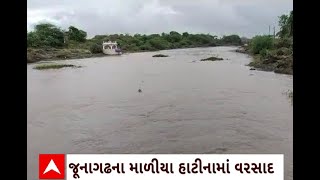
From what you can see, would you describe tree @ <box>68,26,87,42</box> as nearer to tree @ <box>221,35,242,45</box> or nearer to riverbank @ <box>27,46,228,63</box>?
riverbank @ <box>27,46,228,63</box>

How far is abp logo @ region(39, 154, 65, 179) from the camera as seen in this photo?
7.04 m

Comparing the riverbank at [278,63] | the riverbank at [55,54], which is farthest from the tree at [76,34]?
the riverbank at [278,63]

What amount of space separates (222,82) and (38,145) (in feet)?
55.7

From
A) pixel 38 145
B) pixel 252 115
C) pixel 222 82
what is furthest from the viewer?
pixel 222 82

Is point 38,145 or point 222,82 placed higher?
point 222,82

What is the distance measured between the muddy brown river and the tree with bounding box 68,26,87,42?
A: 5218 cm

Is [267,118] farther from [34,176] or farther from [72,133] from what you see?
[34,176]

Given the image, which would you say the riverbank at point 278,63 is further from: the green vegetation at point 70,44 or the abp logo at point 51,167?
the green vegetation at point 70,44

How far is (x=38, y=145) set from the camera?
38.7 ft

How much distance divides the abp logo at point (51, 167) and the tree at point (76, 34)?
236ft

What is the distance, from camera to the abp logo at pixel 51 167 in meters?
7.04

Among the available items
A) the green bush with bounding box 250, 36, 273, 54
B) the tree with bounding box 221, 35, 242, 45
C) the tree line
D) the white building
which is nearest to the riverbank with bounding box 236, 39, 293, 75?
the green bush with bounding box 250, 36, 273, 54
